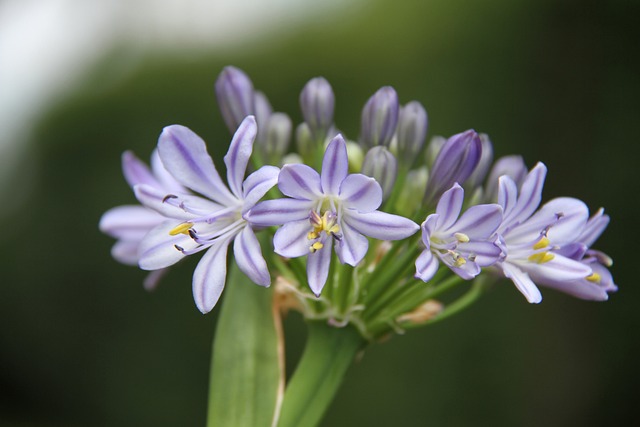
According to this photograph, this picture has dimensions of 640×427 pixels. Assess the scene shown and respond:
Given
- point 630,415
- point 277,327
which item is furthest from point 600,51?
point 277,327

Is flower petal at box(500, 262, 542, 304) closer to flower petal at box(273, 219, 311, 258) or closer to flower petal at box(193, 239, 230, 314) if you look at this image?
flower petal at box(273, 219, 311, 258)

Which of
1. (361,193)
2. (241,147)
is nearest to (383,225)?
(361,193)

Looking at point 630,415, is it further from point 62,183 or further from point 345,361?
point 62,183

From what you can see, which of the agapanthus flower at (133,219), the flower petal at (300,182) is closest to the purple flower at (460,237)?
the flower petal at (300,182)

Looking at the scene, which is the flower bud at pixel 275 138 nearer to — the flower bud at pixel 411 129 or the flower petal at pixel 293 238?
the flower bud at pixel 411 129

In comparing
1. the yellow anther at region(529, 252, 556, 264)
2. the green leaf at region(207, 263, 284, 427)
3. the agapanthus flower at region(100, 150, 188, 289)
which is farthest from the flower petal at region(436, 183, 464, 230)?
the agapanthus flower at region(100, 150, 188, 289)

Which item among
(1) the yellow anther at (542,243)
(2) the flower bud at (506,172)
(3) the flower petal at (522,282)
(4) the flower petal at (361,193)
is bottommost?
(3) the flower petal at (522,282)
